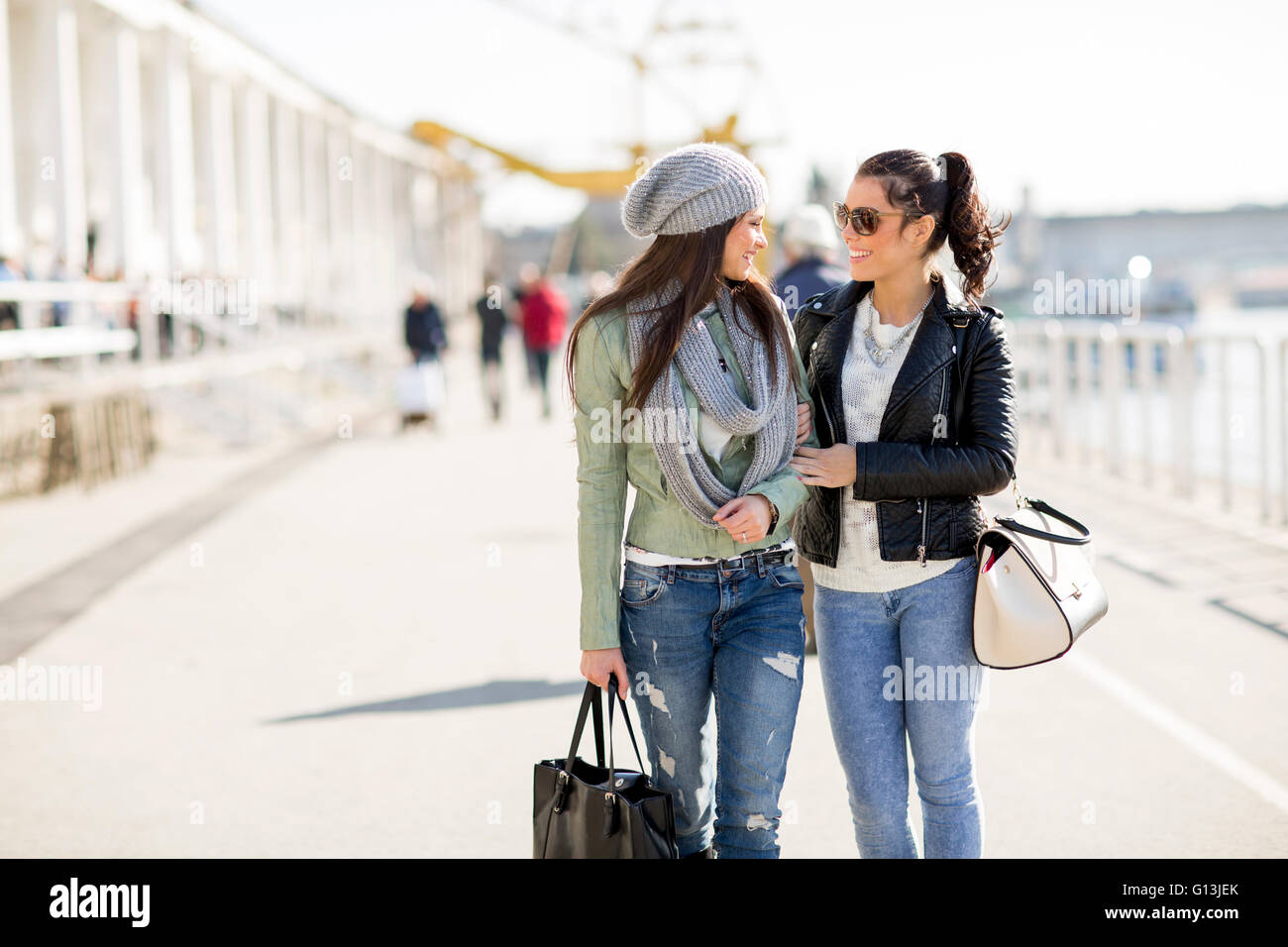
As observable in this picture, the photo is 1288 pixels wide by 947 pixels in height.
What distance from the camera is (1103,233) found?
64688 millimetres

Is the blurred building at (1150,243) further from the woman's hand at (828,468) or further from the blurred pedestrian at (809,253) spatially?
the woman's hand at (828,468)

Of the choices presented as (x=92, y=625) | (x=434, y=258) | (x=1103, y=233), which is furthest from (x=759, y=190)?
(x=1103, y=233)

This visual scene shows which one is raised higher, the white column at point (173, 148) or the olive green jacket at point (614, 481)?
the white column at point (173, 148)

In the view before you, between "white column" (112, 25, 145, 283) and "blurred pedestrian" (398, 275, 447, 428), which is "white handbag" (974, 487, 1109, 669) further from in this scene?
"white column" (112, 25, 145, 283)

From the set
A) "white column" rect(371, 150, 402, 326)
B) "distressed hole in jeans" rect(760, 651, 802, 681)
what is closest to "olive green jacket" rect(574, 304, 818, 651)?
"distressed hole in jeans" rect(760, 651, 802, 681)

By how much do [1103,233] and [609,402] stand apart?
6584cm

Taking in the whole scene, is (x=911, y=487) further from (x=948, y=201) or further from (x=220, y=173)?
(x=220, y=173)

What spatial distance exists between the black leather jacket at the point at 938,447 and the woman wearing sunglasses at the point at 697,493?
205 mm

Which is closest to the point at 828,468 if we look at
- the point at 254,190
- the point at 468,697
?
the point at 468,697

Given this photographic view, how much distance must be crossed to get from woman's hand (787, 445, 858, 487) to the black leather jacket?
19 millimetres

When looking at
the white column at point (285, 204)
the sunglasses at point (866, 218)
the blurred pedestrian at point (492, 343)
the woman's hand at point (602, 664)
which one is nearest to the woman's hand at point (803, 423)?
the sunglasses at point (866, 218)

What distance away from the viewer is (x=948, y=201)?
3.20m

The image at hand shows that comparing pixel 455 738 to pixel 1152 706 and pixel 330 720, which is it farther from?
pixel 1152 706

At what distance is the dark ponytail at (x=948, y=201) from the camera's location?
3143mm
